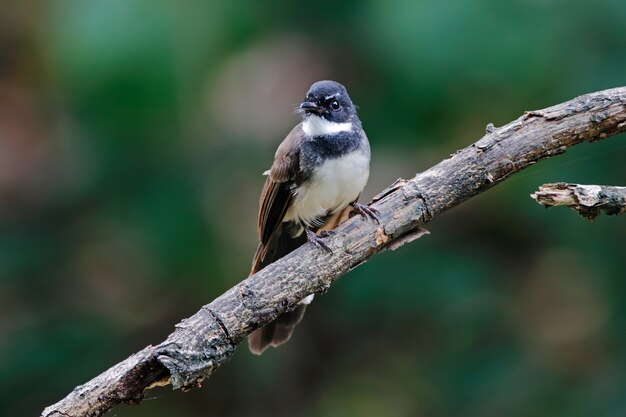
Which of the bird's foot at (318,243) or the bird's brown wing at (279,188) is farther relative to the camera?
the bird's brown wing at (279,188)

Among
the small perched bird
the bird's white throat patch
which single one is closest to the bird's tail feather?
the small perched bird

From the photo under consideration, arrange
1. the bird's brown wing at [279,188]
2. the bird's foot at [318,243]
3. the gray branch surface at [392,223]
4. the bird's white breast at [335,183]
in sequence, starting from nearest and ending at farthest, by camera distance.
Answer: the gray branch surface at [392,223] < the bird's foot at [318,243] < the bird's white breast at [335,183] < the bird's brown wing at [279,188]

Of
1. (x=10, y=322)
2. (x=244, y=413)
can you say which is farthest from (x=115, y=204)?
(x=244, y=413)

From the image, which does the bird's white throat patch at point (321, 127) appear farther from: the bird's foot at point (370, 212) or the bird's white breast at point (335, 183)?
the bird's foot at point (370, 212)

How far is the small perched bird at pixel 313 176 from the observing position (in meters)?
4.57

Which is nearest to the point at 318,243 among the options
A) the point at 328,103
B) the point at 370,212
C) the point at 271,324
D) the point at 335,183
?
the point at 370,212

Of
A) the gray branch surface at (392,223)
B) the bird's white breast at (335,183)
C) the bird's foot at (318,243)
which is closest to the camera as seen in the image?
the gray branch surface at (392,223)

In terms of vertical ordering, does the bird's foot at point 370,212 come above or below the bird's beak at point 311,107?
below

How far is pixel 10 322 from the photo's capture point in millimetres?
5586

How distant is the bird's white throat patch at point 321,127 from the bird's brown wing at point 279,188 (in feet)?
0.16

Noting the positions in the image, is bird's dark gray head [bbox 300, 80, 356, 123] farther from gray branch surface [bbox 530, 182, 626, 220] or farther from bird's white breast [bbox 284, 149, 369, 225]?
gray branch surface [bbox 530, 182, 626, 220]

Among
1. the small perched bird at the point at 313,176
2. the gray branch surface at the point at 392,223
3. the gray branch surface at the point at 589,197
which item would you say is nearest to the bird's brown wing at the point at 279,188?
the small perched bird at the point at 313,176

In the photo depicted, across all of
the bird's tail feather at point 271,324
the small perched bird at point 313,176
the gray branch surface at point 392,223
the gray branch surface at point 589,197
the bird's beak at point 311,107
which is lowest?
the gray branch surface at point 589,197

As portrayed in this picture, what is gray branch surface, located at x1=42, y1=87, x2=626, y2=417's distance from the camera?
336 centimetres
